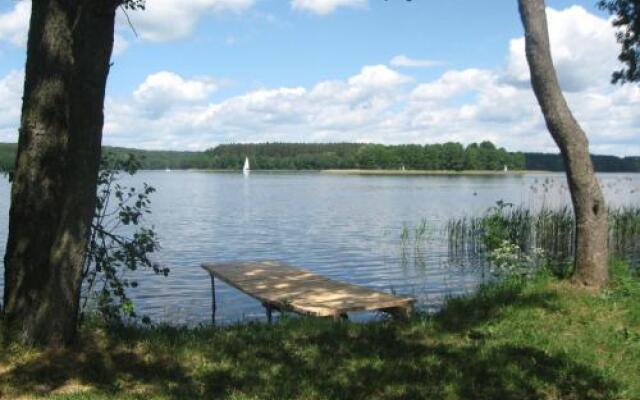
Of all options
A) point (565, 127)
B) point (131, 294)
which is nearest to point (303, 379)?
point (565, 127)

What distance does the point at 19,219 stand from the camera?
19.5ft

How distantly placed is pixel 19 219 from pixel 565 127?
248 inches

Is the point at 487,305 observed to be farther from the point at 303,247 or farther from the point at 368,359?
the point at 303,247

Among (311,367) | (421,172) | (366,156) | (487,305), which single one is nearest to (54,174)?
(311,367)

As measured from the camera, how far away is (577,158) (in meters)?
8.23

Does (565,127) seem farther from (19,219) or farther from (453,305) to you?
(19,219)

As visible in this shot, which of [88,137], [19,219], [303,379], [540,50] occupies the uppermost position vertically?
[540,50]

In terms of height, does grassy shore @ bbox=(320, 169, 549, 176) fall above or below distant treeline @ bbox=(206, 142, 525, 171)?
below

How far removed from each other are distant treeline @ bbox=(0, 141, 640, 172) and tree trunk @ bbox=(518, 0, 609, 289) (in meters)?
104

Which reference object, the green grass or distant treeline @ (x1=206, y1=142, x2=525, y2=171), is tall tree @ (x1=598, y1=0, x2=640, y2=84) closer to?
the green grass

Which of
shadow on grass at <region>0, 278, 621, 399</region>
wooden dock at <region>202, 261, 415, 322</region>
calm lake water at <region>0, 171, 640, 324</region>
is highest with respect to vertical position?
shadow on grass at <region>0, 278, 621, 399</region>

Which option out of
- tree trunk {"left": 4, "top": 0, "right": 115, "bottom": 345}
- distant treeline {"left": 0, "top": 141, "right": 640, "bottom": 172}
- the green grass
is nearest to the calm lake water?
the green grass

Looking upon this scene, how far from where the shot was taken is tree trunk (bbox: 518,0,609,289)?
816 cm

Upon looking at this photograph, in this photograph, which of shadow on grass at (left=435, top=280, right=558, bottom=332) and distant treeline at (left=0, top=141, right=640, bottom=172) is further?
distant treeline at (left=0, top=141, right=640, bottom=172)
